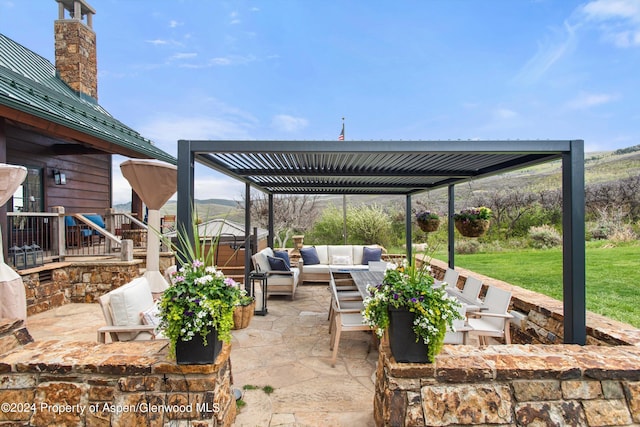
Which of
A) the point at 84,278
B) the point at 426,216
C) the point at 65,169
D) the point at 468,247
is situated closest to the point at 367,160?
the point at 426,216

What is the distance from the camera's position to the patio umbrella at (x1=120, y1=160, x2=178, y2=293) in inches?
160

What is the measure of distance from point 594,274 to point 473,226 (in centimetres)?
268

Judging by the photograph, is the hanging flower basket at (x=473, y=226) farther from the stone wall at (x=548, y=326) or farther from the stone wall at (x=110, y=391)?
the stone wall at (x=110, y=391)

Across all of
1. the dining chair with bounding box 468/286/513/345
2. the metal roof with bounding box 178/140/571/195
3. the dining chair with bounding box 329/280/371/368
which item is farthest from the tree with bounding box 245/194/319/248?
the dining chair with bounding box 468/286/513/345

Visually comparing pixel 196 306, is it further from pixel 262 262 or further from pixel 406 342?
pixel 262 262

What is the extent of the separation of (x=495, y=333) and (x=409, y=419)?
1.75m

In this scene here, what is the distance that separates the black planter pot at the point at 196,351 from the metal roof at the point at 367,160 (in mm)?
1802

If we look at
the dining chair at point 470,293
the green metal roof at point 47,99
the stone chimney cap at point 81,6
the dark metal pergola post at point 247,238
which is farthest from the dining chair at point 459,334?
the stone chimney cap at point 81,6

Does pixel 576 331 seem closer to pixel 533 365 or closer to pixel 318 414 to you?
pixel 533 365

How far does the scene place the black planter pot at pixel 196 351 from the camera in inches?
82.1

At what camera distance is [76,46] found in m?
8.52

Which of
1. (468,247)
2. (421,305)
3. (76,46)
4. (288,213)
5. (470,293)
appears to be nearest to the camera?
(421,305)

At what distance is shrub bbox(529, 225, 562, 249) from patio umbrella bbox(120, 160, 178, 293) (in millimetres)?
10398

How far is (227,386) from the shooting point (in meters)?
2.42
